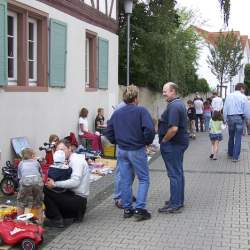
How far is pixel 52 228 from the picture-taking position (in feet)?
21.8

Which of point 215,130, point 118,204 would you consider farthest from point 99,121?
point 118,204

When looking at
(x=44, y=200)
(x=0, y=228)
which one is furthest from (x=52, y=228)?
(x=0, y=228)

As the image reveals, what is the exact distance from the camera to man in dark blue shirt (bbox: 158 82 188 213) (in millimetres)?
7320

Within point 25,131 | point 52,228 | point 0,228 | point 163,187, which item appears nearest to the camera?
point 0,228

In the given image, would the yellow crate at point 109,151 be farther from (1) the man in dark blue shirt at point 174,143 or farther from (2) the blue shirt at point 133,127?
(2) the blue shirt at point 133,127

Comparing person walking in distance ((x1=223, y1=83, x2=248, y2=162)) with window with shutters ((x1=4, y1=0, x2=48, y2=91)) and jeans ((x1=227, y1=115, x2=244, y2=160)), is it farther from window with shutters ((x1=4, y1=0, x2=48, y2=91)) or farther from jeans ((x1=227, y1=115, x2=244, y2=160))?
window with shutters ((x1=4, y1=0, x2=48, y2=91))

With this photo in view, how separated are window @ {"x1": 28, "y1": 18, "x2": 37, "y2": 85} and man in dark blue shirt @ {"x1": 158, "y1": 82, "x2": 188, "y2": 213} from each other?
14.0 feet

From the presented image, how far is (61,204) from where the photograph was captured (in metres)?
6.71

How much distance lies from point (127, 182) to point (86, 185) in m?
0.58

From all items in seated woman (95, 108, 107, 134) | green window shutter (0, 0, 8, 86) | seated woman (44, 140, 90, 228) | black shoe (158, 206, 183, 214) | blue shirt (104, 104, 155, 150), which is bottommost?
black shoe (158, 206, 183, 214)

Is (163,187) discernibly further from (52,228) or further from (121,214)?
(52,228)

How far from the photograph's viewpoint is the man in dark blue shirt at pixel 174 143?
24.0 ft

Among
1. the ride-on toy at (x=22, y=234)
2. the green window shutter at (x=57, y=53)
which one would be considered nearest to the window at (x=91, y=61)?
the green window shutter at (x=57, y=53)

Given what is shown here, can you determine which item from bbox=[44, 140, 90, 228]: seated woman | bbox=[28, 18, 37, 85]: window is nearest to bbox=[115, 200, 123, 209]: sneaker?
bbox=[44, 140, 90, 228]: seated woman
